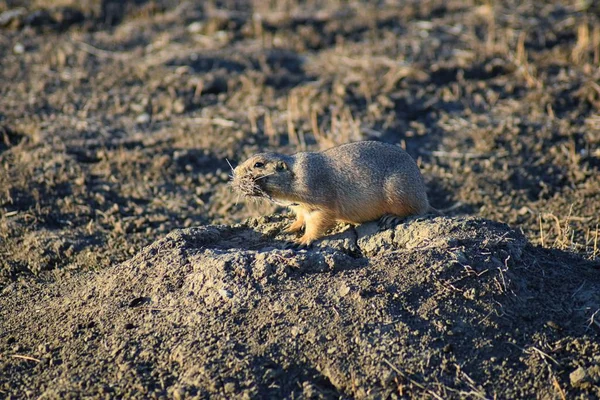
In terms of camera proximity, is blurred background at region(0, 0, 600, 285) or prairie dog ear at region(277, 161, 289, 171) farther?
blurred background at region(0, 0, 600, 285)

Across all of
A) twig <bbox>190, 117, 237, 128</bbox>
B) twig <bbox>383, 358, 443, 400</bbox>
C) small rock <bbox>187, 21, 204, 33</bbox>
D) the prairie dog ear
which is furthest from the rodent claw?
small rock <bbox>187, 21, 204, 33</bbox>

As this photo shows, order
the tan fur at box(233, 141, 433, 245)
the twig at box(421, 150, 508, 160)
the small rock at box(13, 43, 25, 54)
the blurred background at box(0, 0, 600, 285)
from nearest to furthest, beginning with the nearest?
1. the tan fur at box(233, 141, 433, 245)
2. the blurred background at box(0, 0, 600, 285)
3. the twig at box(421, 150, 508, 160)
4. the small rock at box(13, 43, 25, 54)

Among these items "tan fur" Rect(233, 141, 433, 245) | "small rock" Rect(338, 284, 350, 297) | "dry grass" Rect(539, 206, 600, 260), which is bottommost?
"dry grass" Rect(539, 206, 600, 260)

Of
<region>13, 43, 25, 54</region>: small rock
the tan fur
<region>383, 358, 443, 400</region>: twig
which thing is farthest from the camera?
<region>13, 43, 25, 54</region>: small rock

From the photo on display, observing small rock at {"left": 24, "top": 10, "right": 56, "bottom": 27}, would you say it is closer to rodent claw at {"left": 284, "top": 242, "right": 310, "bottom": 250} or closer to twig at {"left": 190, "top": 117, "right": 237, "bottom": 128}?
twig at {"left": 190, "top": 117, "right": 237, "bottom": 128}

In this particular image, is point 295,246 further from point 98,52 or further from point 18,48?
point 18,48

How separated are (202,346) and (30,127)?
6.78 metres

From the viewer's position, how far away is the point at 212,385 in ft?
15.3

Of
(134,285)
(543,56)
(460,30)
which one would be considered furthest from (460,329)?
(460,30)

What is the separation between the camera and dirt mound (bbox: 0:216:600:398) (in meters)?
4.72

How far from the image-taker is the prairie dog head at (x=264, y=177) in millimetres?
6195

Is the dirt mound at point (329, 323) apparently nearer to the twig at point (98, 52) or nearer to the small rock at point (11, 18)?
the twig at point (98, 52)

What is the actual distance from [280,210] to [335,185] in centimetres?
277

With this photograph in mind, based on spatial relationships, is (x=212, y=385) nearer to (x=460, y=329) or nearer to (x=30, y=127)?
(x=460, y=329)
